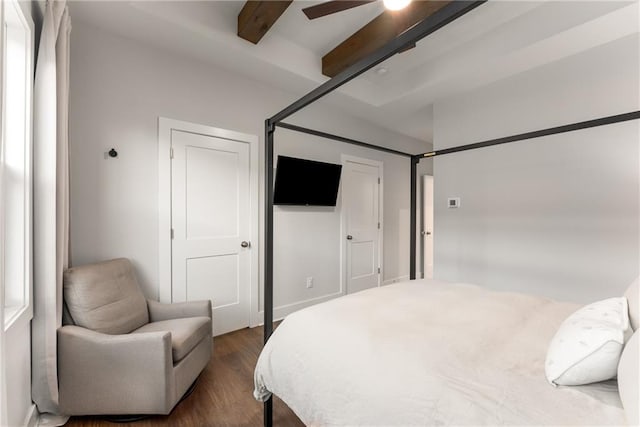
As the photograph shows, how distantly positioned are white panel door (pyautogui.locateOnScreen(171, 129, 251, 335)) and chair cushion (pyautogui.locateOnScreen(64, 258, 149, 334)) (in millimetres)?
441

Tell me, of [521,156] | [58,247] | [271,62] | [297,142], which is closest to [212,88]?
[271,62]

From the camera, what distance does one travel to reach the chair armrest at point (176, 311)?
2.13 meters

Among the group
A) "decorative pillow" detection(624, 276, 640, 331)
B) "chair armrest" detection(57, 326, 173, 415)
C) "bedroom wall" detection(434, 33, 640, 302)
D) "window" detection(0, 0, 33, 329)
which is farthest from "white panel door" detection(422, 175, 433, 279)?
"window" detection(0, 0, 33, 329)

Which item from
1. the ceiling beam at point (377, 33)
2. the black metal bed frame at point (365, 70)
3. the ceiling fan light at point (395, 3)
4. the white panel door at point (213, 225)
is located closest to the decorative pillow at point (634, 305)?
the black metal bed frame at point (365, 70)

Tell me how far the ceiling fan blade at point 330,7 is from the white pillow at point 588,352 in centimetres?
186

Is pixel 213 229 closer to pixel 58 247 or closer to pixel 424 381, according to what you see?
pixel 58 247

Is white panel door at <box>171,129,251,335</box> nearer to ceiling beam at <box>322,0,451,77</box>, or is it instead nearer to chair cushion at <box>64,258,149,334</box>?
chair cushion at <box>64,258,149,334</box>

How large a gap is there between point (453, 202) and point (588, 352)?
2529 mm

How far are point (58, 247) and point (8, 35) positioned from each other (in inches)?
45.2

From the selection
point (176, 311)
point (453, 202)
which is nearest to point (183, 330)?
point (176, 311)

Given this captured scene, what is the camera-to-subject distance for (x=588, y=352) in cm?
81

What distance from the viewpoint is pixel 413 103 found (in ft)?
11.0

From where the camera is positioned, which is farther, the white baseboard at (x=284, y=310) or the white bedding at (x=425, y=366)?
the white baseboard at (x=284, y=310)

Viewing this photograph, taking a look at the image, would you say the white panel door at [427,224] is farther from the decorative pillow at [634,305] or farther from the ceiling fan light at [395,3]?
the decorative pillow at [634,305]
